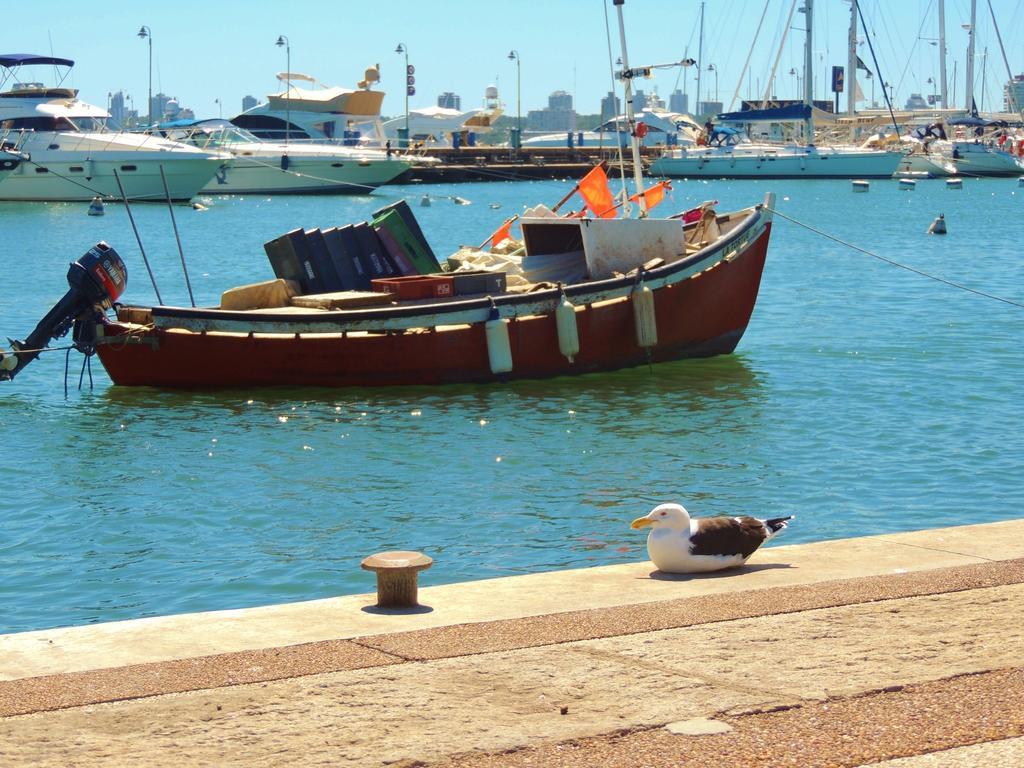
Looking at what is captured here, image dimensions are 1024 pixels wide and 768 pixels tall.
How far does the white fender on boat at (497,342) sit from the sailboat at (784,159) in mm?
85007

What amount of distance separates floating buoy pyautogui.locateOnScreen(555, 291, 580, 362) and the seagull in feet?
36.7

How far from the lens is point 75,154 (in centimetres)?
7100

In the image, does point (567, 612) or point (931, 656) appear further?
point (567, 612)

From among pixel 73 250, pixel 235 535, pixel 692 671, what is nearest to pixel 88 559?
pixel 235 535

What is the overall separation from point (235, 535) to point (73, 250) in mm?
41849

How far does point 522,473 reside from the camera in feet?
52.4

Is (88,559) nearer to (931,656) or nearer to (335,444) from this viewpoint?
(335,444)

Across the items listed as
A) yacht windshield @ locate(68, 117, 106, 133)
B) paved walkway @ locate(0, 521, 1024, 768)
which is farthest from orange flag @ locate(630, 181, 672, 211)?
yacht windshield @ locate(68, 117, 106, 133)

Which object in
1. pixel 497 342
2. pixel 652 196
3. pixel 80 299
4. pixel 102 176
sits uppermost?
pixel 102 176

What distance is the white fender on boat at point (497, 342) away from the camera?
19.8m

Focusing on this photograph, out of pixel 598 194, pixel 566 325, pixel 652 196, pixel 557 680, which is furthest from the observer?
pixel 652 196

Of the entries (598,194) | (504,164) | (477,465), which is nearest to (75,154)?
(504,164)

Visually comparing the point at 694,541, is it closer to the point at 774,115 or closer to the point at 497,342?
the point at 497,342

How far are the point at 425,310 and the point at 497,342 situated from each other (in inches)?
44.6
